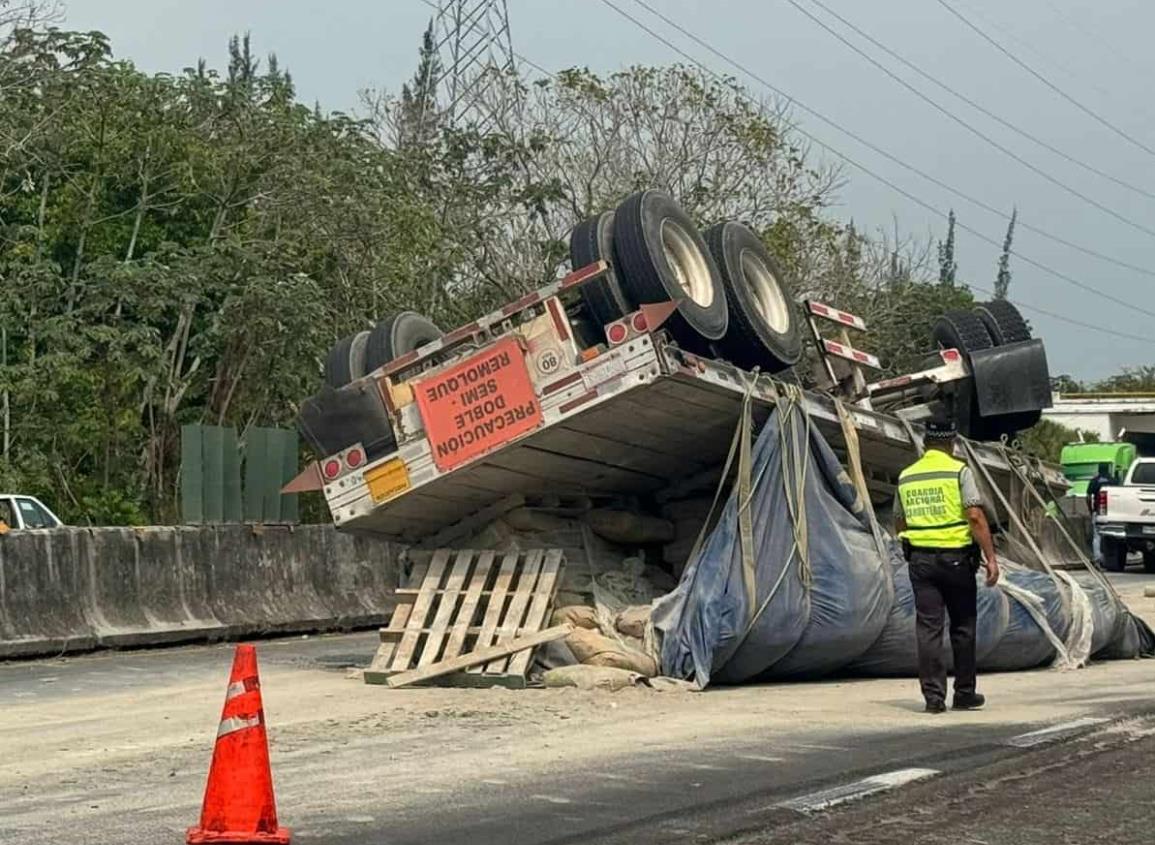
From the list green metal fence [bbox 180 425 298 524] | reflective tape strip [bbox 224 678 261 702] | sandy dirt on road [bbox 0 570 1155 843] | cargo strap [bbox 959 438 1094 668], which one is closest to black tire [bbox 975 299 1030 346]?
cargo strap [bbox 959 438 1094 668]

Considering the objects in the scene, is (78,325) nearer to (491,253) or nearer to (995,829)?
(491,253)

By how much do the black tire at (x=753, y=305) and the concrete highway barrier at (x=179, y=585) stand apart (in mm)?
4716

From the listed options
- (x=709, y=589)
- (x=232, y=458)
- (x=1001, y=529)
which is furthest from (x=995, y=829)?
(x=232, y=458)

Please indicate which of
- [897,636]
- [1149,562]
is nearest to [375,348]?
[897,636]

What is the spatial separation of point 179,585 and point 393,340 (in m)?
4.76

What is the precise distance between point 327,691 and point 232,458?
23.9 ft

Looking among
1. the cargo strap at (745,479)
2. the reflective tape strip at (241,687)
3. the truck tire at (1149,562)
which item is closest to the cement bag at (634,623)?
the cargo strap at (745,479)

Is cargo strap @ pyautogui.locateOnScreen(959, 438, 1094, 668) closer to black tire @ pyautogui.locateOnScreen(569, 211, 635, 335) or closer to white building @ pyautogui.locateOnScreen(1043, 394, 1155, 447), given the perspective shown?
black tire @ pyautogui.locateOnScreen(569, 211, 635, 335)

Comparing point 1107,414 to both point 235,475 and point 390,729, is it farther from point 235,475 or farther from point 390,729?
point 390,729

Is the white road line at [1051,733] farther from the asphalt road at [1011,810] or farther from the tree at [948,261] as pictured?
the tree at [948,261]

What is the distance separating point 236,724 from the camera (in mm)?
6613

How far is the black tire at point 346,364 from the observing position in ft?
43.9

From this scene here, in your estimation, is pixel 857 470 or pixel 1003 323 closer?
pixel 857 470

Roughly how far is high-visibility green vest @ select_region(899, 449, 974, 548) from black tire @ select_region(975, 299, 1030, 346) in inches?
188
